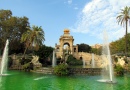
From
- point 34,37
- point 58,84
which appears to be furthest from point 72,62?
point 58,84

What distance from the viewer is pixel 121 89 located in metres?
13.5

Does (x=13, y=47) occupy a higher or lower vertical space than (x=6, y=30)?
lower

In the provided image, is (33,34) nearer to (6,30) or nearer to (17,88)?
(6,30)

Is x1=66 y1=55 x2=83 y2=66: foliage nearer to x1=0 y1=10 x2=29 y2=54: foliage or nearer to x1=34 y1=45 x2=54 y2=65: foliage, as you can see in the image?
x1=34 y1=45 x2=54 y2=65: foliage

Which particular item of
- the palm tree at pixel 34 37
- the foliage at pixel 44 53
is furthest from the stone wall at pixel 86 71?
the foliage at pixel 44 53

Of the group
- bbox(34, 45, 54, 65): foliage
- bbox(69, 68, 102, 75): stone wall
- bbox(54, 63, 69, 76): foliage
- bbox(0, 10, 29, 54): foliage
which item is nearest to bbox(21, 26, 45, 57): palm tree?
bbox(34, 45, 54, 65): foliage

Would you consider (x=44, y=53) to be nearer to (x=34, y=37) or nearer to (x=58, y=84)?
(x=34, y=37)

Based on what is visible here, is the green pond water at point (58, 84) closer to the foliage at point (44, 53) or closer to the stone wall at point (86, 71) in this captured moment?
the stone wall at point (86, 71)

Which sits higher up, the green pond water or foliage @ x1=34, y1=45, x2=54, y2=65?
foliage @ x1=34, y1=45, x2=54, y2=65

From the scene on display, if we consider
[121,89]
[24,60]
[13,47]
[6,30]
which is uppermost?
[6,30]

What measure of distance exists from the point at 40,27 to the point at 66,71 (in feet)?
58.4

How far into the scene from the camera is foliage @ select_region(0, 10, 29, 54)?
41506 millimetres

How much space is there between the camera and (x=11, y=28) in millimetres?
42156

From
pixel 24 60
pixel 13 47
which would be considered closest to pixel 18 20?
pixel 13 47
